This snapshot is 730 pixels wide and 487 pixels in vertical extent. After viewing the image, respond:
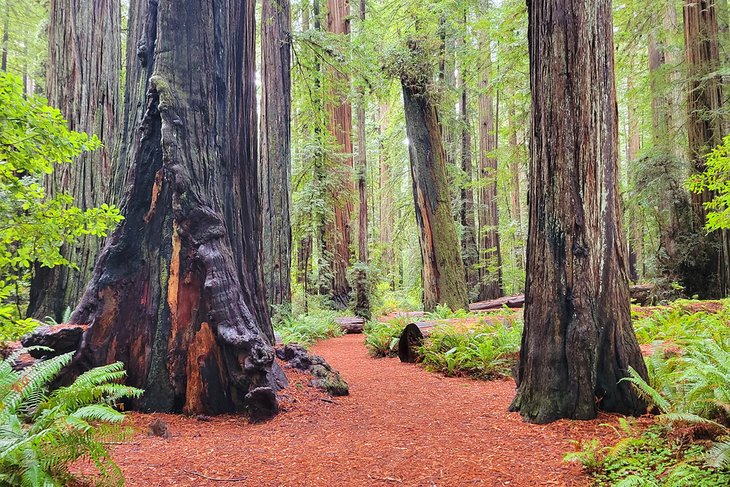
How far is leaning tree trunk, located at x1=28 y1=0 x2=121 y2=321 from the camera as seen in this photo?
21.8ft

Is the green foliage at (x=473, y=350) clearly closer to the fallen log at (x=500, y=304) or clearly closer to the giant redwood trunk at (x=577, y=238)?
the giant redwood trunk at (x=577, y=238)

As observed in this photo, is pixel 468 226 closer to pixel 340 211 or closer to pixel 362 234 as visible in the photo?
pixel 362 234

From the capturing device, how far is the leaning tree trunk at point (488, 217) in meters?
17.7

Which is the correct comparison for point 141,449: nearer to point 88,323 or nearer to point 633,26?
point 88,323

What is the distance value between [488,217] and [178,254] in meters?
17.2

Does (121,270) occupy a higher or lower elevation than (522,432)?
higher

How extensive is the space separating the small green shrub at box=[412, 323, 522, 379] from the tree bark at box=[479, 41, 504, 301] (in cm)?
1050

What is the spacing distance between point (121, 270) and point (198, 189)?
3.31 feet

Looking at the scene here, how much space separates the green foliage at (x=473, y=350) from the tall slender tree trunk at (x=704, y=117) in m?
6.44

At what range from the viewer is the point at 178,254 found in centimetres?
389

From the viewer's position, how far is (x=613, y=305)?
354 centimetres

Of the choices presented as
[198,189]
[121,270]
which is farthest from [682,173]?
[121,270]

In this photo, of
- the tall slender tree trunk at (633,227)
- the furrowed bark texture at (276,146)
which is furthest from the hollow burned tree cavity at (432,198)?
the tall slender tree trunk at (633,227)

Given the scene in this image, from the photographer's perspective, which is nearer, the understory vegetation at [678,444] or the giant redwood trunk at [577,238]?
the understory vegetation at [678,444]
